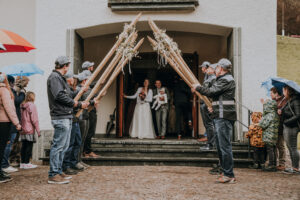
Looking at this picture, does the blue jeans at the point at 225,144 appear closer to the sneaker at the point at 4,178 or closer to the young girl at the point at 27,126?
the sneaker at the point at 4,178

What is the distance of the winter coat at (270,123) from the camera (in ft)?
23.6

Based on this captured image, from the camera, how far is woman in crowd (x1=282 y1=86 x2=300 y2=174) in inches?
276

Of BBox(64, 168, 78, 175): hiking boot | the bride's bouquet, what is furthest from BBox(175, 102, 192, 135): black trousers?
→ BBox(64, 168, 78, 175): hiking boot

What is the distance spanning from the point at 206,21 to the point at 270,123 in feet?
11.5

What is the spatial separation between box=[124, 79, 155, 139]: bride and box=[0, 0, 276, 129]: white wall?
236 centimetres

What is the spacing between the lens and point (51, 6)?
9.68 meters

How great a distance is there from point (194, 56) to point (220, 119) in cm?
565

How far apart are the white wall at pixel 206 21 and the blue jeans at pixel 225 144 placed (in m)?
3.47

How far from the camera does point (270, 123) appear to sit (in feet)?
23.8

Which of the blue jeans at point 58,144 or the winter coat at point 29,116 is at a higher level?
the winter coat at point 29,116

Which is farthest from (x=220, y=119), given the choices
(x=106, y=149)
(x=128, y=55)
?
(x=106, y=149)

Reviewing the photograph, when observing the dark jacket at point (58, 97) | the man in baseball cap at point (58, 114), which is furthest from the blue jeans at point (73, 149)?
the dark jacket at point (58, 97)

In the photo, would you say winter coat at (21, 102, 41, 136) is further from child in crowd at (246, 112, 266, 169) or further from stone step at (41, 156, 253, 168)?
child in crowd at (246, 112, 266, 169)

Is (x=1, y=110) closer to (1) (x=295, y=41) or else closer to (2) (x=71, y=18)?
(2) (x=71, y=18)
